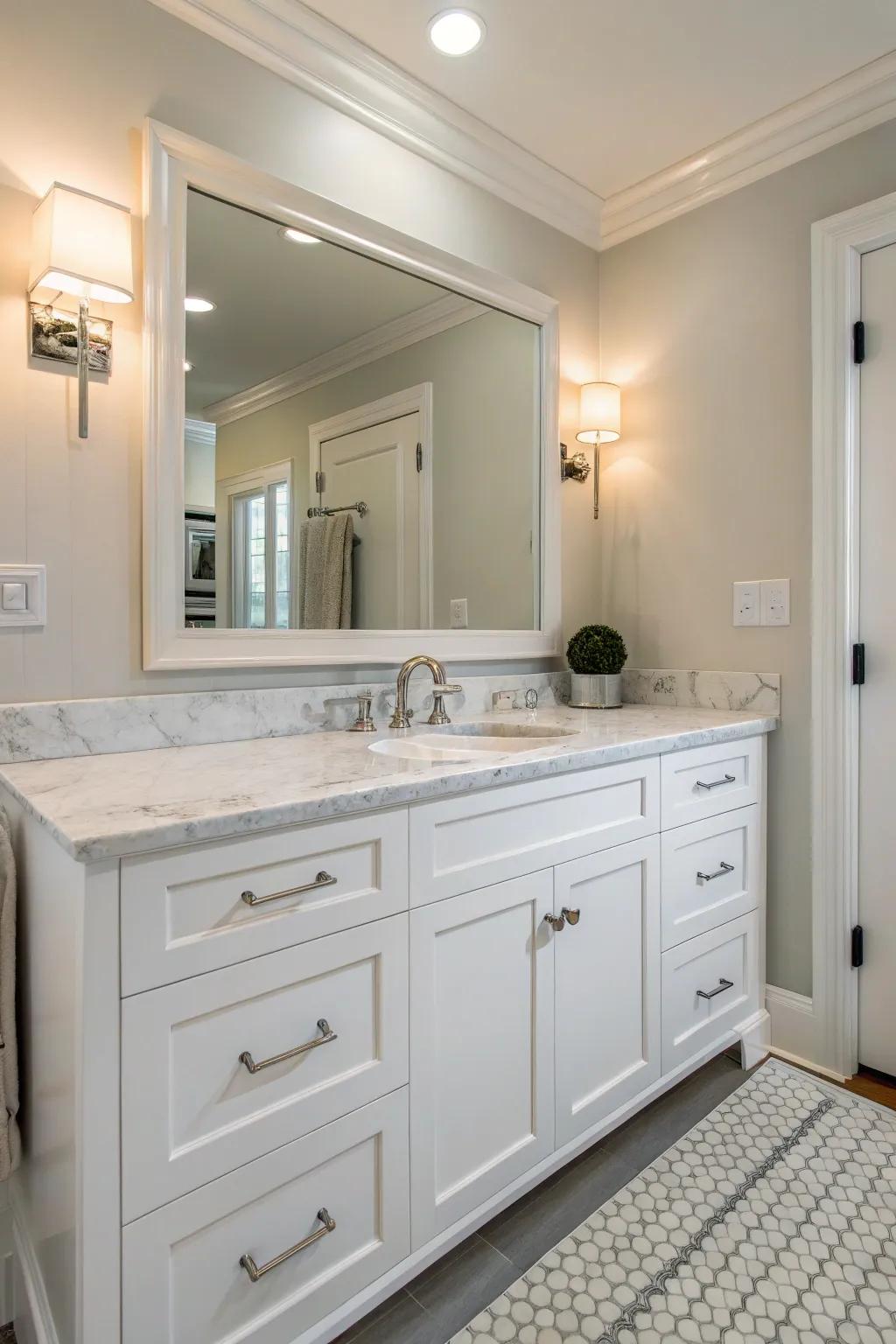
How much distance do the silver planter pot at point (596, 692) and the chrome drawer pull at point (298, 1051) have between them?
130 centimetres

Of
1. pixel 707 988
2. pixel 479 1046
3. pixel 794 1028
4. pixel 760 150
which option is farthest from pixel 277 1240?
pixel 760 150

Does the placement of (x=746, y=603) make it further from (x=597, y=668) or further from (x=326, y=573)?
(x=326, y=573)

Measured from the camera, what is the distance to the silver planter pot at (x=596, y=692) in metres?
2.16

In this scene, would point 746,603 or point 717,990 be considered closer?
point 717,990

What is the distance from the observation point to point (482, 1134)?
4.27 feet

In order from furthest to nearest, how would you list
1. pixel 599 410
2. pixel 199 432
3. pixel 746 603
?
pixel 599 410 → pixel 746 603 → pixel 199 432

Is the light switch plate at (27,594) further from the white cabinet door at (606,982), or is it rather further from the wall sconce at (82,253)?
the white cabinet door at (606,982)

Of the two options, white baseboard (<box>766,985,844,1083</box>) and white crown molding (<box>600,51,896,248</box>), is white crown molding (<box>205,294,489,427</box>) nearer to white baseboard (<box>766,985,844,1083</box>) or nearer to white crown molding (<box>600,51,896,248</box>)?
white crown molding (<box>600,51,896,248</box>)

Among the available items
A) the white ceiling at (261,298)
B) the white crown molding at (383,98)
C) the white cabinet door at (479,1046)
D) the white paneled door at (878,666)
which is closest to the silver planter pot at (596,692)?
the white paneled door at (878,666)

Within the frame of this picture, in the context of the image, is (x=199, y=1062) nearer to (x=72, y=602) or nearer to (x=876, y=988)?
(x=72, y=602)

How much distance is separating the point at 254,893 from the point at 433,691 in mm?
915

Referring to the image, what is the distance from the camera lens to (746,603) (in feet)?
6.81

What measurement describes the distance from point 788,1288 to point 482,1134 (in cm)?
56

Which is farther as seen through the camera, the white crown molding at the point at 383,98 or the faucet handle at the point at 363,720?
the faucet handle at the point at 363,720
